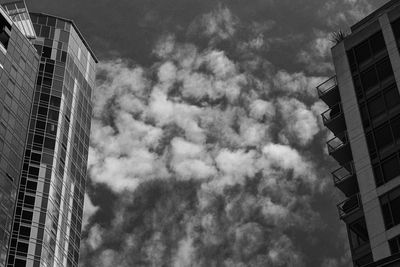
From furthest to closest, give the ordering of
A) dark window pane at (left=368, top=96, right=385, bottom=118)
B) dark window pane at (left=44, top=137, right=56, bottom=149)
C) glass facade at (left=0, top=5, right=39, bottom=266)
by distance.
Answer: dark window pane at (left=44, top=137, right=56, bottom=149)
glass facade at (left=0, top=5, right=39, bottom=266)
dark window pane at (left=368, top=96, right=385, bottom=118)

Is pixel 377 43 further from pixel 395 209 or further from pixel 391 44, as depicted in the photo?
pixel 395 209

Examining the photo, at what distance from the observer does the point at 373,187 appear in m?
47.6

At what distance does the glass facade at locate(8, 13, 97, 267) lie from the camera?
96188 mm

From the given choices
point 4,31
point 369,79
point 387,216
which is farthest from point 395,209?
point 4,31

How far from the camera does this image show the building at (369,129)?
4612 cm

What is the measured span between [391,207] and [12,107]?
53.1 m

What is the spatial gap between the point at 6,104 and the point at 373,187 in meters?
50.4

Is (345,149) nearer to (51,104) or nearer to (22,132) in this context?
(22,132)

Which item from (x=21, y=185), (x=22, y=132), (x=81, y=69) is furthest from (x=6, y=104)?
(x=81, y=69)

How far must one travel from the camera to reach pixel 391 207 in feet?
150

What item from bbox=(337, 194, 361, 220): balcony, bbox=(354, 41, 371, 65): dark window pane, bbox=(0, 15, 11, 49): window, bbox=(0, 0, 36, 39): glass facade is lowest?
bbox=(337, 194, 361, 220): balcony

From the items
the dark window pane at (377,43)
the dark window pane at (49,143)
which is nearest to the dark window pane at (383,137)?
the dark window pane at (377,43)

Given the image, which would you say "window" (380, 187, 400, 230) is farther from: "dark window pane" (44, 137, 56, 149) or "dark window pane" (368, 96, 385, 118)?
"dark window pane" (44, 137, 56, 149)

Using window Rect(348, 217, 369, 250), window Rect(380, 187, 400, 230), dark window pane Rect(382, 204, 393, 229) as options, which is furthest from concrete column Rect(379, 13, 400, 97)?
window Rect(348, 217, 369, 250)
